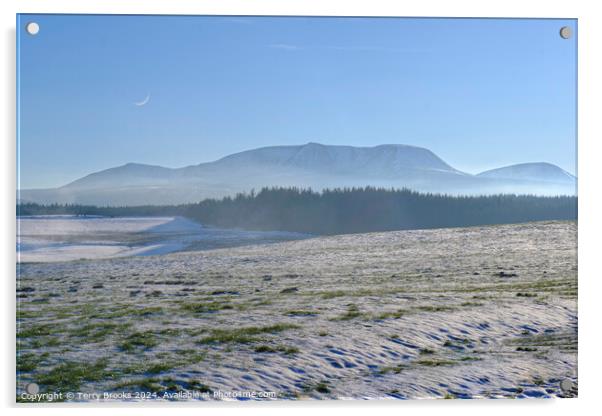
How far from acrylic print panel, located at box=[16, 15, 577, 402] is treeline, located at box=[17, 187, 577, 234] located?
0.03 m

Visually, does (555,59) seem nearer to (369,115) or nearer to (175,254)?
(369,115)

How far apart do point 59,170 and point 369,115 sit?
13.0ft

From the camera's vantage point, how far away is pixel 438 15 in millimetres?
8430

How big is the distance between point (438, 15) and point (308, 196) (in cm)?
282

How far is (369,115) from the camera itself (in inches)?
340

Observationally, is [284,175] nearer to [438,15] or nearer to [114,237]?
[114,237]

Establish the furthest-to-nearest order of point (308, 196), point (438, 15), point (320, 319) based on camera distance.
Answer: point (308, 196)
point (438, 15)
point (320, 319)

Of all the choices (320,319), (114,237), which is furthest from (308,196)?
(114,237)

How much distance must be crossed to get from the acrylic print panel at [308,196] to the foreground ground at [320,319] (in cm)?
3

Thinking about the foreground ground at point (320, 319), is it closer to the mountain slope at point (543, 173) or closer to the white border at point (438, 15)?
the white border at point (438, 15)

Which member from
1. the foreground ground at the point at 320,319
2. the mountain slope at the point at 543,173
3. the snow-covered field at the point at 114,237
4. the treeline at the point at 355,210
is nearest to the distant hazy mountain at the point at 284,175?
the mountain slope at the point at 543,173

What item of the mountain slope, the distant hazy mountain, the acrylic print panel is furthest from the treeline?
the mountain slope

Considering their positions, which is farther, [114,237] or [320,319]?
[114,237]

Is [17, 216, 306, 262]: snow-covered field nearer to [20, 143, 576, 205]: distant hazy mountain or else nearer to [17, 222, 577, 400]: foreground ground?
[17, 222, 577, 400]: foreground ground
